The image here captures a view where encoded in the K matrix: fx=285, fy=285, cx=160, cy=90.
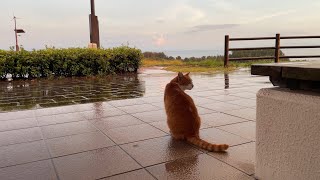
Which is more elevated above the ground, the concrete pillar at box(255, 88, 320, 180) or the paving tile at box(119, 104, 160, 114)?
the concrete pillar at box(255, 88, 320, 180)

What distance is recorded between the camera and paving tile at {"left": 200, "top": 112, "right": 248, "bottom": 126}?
3.63 m

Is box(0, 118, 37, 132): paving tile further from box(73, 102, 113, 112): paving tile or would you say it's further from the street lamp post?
the street lamp post

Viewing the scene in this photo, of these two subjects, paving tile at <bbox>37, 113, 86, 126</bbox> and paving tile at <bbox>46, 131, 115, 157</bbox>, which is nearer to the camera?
paving tile at <bbox>46, 131, 115, 157</bbox>

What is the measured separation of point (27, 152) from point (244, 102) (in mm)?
3489

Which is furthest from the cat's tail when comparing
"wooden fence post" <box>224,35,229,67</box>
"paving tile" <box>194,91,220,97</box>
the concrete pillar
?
"wooden fence post" <box>224,35,229,67</box>

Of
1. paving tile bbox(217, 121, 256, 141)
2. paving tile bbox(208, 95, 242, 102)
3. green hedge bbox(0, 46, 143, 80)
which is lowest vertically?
paving tile bbox(217, 121, 256, 141)

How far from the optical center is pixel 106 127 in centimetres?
356

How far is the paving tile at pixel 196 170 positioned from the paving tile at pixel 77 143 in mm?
826

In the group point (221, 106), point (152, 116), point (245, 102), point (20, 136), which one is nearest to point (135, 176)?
point (20, 136)

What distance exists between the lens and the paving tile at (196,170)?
2139mm

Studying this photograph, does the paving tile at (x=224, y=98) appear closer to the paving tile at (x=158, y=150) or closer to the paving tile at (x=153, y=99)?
the paving tile at (x=153, y=99)

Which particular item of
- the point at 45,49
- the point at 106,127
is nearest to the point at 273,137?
the point at 106,127

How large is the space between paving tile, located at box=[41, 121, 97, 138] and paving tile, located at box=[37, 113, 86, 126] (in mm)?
181

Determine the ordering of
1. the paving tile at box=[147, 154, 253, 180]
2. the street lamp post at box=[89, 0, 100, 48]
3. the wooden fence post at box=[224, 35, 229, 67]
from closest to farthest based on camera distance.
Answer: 1. the paving tile at box=[147, 154, 253, 180]
2. the wooden fence post at box=[224, 35, 229, 67]
3. the street lamp post at box=[89, 0, 100, 48]
